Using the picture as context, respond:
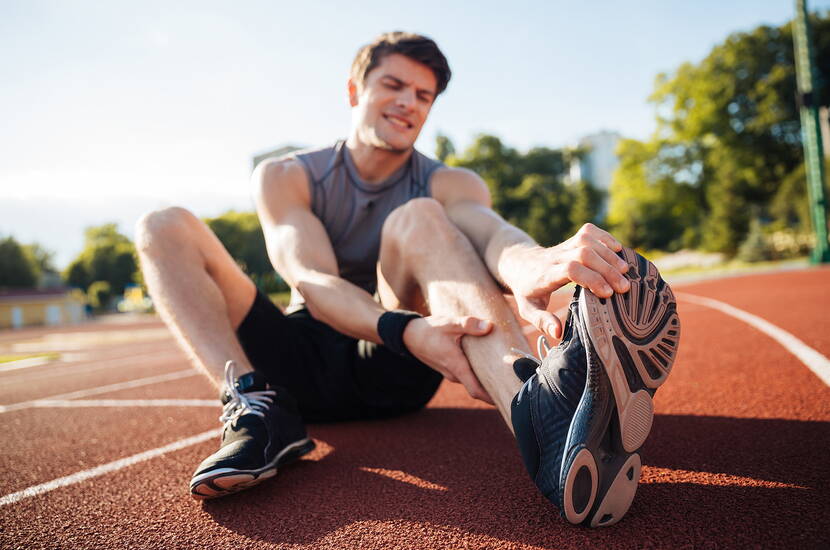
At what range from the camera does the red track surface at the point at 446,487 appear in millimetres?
1136

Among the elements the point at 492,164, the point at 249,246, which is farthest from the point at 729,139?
the point at 249,246

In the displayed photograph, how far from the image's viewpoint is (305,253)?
188cm

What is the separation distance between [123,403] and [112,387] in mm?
1160

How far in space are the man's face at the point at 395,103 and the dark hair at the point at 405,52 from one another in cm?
2

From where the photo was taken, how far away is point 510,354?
129 cm

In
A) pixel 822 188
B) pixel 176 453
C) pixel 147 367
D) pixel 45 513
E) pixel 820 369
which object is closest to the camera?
pixel 45 513

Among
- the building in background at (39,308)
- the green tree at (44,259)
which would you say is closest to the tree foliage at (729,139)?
the building in background at (39,308)

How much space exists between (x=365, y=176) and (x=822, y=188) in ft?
47.4

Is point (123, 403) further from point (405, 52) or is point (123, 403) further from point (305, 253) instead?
point (405, 52)

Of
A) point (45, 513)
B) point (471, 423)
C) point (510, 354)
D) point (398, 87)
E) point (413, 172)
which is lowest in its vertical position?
point (471, 423)

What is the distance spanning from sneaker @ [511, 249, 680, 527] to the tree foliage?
1077 inches

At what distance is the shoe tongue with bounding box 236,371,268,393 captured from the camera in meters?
1.58

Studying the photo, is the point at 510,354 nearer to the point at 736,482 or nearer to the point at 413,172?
the point at 736,482

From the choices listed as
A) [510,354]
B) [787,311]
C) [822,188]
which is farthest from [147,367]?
[822,188]
